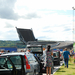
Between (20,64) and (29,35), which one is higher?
(29,35)

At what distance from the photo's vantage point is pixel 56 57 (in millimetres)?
20203

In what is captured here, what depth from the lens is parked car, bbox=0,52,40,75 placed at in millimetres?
7934

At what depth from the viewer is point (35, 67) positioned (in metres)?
9.52

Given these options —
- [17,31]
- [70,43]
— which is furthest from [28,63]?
[70,43]

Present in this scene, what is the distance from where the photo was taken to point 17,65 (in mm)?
8633

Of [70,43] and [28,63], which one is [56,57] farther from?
[70,43]

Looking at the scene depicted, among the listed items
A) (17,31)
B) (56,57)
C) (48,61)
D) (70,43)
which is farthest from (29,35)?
(48,61)

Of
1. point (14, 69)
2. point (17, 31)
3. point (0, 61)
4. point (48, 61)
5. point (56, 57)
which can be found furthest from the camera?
point (17, 31)

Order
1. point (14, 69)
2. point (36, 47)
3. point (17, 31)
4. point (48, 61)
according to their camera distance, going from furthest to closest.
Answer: point (17, 31) → point (36, 47) → point (48, 61) → point (14, 69)

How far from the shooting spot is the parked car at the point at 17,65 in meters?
7.93

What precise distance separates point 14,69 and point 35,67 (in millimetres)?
1803

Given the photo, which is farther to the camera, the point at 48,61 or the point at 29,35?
the point at 29,35

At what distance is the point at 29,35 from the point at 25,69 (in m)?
70.2

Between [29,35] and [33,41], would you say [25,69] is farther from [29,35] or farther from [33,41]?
[33,41]
